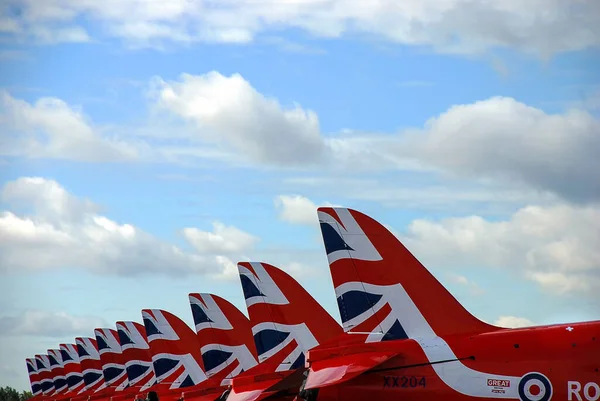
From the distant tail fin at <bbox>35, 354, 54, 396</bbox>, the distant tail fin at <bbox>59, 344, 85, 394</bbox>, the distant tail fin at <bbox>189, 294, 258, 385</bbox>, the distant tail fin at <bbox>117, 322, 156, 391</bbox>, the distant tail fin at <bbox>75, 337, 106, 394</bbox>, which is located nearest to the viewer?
the distant tail fin at <bbox>189, 294, 258, 385</bbox>

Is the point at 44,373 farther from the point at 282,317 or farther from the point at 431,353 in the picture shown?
the point at 431,353

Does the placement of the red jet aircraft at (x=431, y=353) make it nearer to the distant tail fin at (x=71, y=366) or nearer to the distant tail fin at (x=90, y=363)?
the distant tail fin at (x=90, y=363)

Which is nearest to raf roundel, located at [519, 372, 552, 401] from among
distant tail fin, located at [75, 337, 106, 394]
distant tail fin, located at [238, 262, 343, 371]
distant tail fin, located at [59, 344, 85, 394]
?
distant tail fin, located at [238, 262, 343, 371]

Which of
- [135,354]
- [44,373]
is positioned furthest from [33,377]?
[135,354]

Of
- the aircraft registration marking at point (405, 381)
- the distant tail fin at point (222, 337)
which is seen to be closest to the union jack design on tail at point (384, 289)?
the aircraft registration marking at point (405, 381)

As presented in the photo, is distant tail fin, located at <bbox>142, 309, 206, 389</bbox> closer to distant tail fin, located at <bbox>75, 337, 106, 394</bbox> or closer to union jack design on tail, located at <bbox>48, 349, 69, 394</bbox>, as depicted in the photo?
distant tail fin, located at <bbox>75, 337, 106, 394</bbox>

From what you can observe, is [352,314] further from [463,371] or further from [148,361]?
[148,361]

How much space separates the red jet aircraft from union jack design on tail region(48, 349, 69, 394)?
47247 mm

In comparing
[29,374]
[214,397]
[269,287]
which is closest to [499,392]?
[269,287]

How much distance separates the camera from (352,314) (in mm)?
19047

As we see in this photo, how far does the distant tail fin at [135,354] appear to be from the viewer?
43.8m

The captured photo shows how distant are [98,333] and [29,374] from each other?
2647 cm

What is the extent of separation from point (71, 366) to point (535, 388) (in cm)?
4810

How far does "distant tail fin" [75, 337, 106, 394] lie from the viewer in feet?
178
